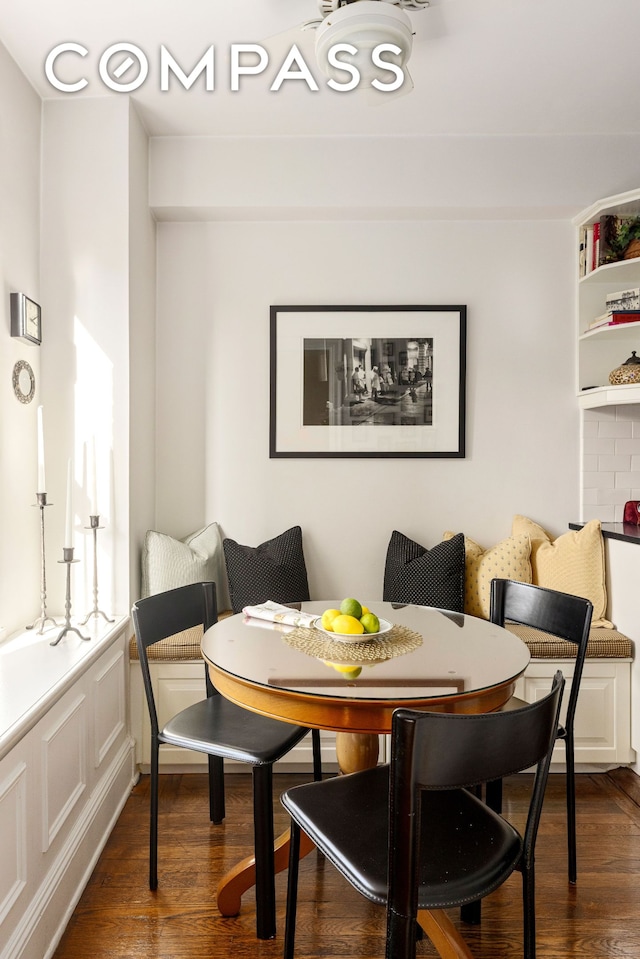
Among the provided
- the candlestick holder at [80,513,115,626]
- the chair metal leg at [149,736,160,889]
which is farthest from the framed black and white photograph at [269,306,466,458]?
the chair metal leg at [149,736,160,889]

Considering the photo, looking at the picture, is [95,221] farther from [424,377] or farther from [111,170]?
[424,377]

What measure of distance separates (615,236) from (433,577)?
5.87ft

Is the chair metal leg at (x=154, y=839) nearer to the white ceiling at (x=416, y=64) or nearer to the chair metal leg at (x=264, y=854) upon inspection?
the chair metal leg at (x=264, y=854)

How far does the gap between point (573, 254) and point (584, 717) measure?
85.5 inches

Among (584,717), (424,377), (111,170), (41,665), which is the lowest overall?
(584,717)

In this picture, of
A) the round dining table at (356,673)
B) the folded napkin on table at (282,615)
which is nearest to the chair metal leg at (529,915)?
the round dining table at (356,673)

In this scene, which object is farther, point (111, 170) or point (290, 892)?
point (111, 170)

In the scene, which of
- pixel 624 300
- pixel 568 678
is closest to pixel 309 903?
pixel 568 678

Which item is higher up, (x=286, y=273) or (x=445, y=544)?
(x=286, y=273)

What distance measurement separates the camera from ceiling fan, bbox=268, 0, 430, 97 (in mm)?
1984

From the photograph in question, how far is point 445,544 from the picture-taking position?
3012 millimetres

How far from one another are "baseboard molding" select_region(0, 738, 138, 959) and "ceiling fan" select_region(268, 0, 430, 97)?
2.49m

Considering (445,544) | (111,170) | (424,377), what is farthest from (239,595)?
(111,170)

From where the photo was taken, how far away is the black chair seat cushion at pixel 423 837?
133cm
